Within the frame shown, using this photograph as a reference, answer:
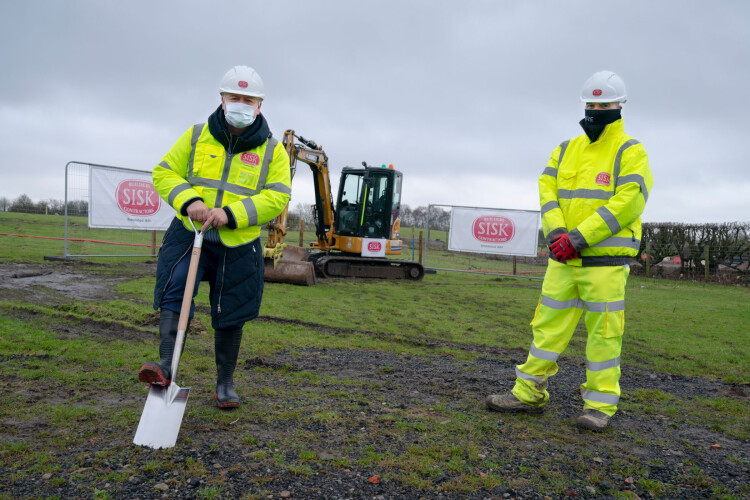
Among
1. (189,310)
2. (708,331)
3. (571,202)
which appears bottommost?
(708,331)

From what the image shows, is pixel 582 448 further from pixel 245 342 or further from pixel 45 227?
pixel 45 227

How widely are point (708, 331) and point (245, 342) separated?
23.1ft

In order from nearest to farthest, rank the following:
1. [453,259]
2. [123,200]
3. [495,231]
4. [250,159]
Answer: [250,159] → [123,200] → [495,231] → [453,259]

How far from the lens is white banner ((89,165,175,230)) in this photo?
13391 mm

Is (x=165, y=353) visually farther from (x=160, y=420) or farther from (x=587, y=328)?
(x=587, y=328)

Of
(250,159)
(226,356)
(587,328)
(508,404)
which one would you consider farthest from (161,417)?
(587,328)

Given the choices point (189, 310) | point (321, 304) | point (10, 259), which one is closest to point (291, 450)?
point (189, 310)

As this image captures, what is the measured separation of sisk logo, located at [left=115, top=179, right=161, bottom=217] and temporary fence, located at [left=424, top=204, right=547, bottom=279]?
8398 millimetres

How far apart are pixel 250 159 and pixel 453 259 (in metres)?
17.5

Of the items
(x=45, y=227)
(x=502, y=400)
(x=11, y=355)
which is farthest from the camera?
(x=45, y=227)

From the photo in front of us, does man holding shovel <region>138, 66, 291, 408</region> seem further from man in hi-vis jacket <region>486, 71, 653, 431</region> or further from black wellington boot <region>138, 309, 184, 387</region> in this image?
man in hi-vis jacket <region>486, 71, 653, 431</region>

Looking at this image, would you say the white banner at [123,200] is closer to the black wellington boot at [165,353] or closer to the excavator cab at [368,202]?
the excavator cab at [368,202]

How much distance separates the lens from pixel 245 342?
543cm

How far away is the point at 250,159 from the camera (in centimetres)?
352
